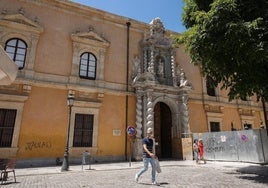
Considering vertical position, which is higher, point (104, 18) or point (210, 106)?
point (104, 18)

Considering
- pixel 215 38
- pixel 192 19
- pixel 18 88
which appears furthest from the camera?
pixel 18 88

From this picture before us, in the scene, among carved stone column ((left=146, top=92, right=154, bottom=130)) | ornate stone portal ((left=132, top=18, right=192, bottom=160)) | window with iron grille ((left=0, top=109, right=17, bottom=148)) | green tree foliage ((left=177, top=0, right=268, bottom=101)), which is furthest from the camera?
ornate stone portal ((left=132, top=18, right=192, bottom=160))

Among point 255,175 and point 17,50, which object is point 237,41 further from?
point 17,50

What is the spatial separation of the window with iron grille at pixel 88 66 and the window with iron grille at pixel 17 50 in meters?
3.94

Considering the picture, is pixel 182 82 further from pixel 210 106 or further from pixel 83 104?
pixel 83 104

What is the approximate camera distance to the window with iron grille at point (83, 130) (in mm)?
15281

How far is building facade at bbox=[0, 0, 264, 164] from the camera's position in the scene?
14.2 m

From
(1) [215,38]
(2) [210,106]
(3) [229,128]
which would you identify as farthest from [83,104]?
(3) [229,128]

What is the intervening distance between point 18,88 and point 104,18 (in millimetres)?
8823

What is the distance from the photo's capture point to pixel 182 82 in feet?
63.0

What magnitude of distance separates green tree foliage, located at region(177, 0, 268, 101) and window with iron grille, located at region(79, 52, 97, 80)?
9.28m

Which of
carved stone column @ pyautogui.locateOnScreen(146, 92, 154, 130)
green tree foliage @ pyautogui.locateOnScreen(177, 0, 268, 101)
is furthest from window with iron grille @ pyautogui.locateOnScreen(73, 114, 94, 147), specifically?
green tree foliage @ pyautogui.locateOnScreen(177, 0, 268, 101)

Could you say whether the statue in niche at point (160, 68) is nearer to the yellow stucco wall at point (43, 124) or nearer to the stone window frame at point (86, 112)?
the stone window frame at point (86, 112)

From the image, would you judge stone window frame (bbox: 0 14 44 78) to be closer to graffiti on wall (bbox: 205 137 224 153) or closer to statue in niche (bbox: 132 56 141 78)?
statue in niche (bbox: 132 56 141 78)
